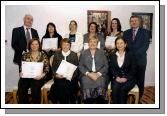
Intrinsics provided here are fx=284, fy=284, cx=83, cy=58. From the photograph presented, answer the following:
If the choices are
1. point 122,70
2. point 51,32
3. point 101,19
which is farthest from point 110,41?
point 51,32

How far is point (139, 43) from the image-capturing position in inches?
153

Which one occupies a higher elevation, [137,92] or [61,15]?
[61,15]

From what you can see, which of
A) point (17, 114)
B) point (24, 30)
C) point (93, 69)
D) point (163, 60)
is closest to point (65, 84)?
point (93, 69)

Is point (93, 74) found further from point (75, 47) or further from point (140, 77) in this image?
A: point (140, 77)

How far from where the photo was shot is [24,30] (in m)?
3.94

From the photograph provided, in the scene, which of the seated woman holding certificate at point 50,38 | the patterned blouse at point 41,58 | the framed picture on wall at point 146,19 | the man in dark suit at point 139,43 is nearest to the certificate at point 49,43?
the seated woman holding certificate at point 50,38

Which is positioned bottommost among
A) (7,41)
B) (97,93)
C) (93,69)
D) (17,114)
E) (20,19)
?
(17,114)

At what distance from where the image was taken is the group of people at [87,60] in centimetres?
372

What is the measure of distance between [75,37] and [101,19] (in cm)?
44

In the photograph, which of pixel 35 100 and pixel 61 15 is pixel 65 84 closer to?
pixel 35 100

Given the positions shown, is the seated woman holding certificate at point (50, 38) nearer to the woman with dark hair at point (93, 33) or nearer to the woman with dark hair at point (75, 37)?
the woman with dark hair at point (75, 37)

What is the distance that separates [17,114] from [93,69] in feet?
3.70

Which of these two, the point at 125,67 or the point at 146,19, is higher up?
the point at 146,19

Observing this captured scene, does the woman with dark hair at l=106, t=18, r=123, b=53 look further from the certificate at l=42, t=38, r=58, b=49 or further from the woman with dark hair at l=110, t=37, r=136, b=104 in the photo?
the certificate at l=42, t=38, r=58, b=49
